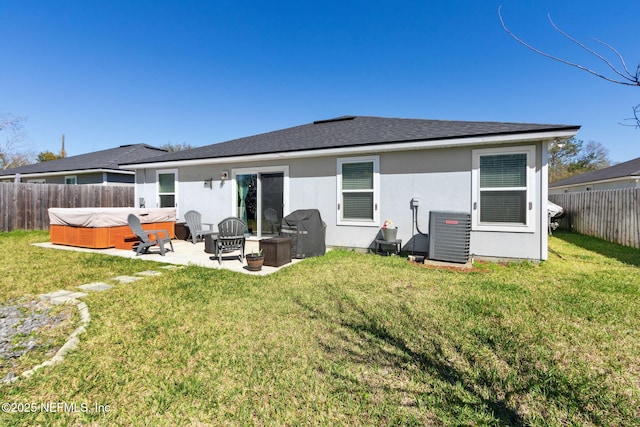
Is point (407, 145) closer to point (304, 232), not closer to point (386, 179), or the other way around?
point (386, 179)

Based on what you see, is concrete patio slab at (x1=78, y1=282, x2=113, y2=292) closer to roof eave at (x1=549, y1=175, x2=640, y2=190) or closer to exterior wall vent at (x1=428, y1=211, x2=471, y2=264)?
exterior wall vent at (x1=428, y1=211, x2=471, y2=264)

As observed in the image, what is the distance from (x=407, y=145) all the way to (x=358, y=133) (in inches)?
88.5

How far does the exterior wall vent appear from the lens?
6.11m

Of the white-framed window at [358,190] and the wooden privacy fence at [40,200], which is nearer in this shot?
the white-framed window at [358,190]

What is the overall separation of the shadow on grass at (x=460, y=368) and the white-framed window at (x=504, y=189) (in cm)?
402

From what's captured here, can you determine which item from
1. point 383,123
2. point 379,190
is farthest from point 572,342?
point 383,123

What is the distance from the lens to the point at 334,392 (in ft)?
6.97

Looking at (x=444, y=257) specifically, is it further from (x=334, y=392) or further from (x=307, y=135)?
(x=307, y=135)

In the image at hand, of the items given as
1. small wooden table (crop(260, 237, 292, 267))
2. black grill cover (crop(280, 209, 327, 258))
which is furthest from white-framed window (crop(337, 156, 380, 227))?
small wooden table (crop(260, 237, 292, 267))

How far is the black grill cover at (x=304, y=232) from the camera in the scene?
6.95 m

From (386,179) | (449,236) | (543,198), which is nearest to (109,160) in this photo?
(386,179)

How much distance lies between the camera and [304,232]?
695cm

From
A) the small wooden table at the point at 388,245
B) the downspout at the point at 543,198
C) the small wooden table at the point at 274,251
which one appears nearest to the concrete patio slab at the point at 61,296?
the small wooden table at the point at 274,251

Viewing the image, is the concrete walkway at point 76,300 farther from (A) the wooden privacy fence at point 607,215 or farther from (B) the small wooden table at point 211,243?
(A) the wooden privacy fence at point 607,215
